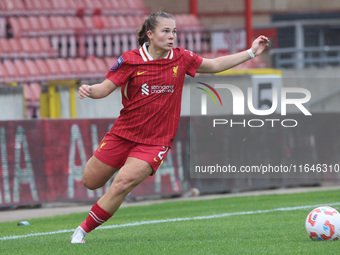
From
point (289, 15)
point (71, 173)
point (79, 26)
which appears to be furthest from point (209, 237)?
point (289, 15)

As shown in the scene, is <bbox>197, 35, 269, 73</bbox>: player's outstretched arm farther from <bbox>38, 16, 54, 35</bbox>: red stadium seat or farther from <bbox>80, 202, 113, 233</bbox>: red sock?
<bbox>38, 16, 54, 35</bbox>: red stadium seat

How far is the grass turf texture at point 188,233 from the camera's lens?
714cm

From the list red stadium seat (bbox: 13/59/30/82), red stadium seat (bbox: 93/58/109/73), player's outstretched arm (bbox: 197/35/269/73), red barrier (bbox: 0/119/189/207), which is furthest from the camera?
red stadium seat (bbox: 93/58/109/73)

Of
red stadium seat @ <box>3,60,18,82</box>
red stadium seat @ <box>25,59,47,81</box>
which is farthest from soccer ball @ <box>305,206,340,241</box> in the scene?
red stadium seat @ <box>25,59,47,81</box>

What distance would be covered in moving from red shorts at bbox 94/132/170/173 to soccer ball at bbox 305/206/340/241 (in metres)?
1.50

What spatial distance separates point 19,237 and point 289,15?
75.0 feet

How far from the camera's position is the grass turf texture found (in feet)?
23.4

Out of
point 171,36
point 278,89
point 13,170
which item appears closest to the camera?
point 171,36

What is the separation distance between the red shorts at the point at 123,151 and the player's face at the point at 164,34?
0.92 m

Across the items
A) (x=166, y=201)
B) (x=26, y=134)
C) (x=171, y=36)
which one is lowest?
(x=166, y=201)

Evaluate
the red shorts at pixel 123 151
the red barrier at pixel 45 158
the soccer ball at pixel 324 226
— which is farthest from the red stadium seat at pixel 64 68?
the soccer ball at pixel 324 226

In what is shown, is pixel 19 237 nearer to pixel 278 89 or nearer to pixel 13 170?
pixel 13 170

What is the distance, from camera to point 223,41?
22.6 m

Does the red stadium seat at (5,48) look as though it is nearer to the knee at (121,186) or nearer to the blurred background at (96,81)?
the blurred background at (96,81)
